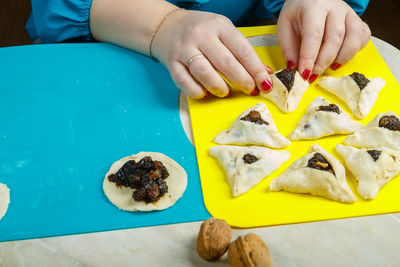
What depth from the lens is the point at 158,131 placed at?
1.44 meters

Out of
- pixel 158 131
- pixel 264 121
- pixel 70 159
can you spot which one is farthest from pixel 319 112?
pixel 70 159

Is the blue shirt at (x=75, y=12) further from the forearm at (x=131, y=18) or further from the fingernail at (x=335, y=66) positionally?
the fingernail at (x=335, y=66)

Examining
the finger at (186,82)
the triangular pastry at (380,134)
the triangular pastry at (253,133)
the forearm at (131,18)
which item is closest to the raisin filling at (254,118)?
the triangular pastry at (253,133)

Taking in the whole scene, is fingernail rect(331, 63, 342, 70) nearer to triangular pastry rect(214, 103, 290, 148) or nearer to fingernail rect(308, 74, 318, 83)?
fingernail rect(308, 74, 318, 83)

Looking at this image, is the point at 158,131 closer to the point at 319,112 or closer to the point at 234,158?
the point at 234,158

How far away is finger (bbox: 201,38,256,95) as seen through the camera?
1.49 meters

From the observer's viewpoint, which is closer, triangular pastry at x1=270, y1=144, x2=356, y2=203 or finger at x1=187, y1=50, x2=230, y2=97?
triangular pastry at x1=270, y1=144, x2=356, y2=203

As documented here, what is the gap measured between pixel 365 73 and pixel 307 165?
64 cm

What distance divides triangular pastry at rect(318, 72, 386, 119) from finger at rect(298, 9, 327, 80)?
0.10 m

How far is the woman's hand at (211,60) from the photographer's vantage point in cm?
149

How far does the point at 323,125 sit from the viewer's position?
1.41 m

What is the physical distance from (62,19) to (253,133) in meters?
0.98

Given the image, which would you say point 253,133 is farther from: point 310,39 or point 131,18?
point 131,18

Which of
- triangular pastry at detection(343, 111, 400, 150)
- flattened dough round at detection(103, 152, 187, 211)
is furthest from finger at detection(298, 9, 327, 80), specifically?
flattened dough round at detection(103, 152, 187, 211)
